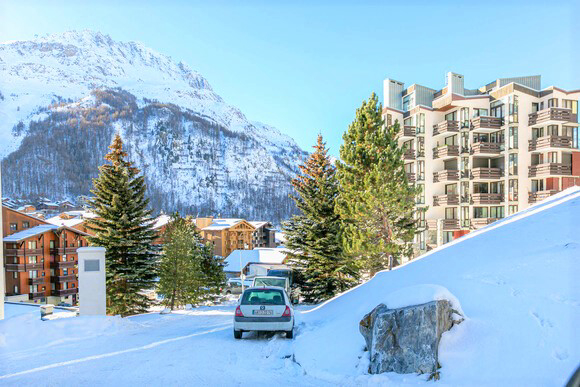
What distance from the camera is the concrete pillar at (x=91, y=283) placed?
1190 centimetres

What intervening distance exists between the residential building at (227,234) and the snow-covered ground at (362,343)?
75.9 meters

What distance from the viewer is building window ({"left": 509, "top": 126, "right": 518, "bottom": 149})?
3327cm

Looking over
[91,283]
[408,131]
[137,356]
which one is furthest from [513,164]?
[137,356]

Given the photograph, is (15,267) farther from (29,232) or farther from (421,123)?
(421,123)

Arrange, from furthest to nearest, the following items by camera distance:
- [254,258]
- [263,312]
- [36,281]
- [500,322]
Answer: [254,258] < [36,281] < [263,312] < [500,322]

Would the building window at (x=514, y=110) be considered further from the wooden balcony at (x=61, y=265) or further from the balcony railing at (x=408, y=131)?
the wooden balcony at (x=61, y=265)

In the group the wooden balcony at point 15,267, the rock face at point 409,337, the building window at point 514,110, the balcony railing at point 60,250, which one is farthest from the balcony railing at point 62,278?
the building window at point 514,110

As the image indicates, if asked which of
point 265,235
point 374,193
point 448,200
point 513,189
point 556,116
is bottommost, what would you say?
point 265,235

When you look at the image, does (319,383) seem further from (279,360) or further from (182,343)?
(182,343)

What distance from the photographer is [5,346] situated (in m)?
7.71

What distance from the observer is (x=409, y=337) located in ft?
17.7

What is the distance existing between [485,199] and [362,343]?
3200 cm

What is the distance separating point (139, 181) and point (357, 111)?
1415 cm

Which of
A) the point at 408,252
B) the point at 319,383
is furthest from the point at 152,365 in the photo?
the point at 408,252
